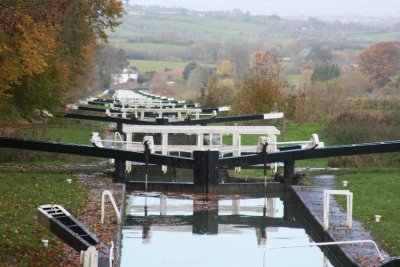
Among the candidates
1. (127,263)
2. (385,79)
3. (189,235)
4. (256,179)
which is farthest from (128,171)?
(385,79)

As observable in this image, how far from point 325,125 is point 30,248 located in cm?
2684

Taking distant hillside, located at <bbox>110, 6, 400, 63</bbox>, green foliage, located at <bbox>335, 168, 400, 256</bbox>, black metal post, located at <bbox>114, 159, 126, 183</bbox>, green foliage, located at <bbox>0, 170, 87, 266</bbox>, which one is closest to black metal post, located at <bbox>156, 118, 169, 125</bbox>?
green foliage, located at <bbox>335, 168, 400, 256</bbox>

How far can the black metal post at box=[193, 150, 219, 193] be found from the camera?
22.5 metres

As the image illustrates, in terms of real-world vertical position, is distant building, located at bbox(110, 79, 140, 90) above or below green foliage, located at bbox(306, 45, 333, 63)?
below

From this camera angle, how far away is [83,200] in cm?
1912

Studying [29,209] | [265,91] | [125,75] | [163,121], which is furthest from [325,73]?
[29,209]

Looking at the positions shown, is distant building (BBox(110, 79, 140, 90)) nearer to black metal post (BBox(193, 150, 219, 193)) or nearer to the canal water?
black metal post (BBox(193, 150, 219, 193))

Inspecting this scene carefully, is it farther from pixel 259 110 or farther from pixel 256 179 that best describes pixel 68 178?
pixel 259 110

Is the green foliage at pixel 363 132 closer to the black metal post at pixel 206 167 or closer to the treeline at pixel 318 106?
the treeline at pixel 318 106

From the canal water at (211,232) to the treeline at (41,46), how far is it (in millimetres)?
3988

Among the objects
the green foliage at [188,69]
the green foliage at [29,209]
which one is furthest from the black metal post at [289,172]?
the green foliage at [188,69]

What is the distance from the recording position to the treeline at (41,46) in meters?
20.2

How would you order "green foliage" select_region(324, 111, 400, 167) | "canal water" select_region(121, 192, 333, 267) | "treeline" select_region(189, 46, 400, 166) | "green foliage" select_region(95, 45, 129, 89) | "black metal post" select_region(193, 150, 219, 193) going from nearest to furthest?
"canal water" select_region(121, 192, 333, 267) → "black metal post" select_region(193, 150, 219, 193) → "green foliage" select_region(324, 111, 400, 167) → "treeline" select_region(189, 46, 400, 166) → "green foliage" select_region(95, 45, 129, 89)

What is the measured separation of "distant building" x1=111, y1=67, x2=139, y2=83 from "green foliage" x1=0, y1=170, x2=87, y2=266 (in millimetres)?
84232
